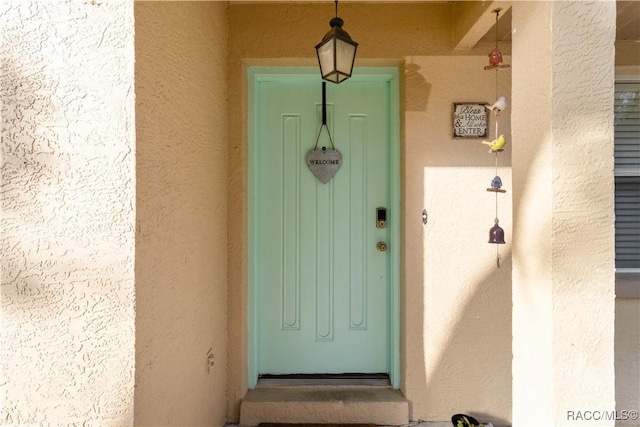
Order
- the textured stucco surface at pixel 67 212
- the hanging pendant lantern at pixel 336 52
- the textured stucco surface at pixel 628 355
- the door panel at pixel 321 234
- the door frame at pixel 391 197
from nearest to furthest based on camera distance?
the textured stucco surface at pixel 67 212 → the hanging pendant lantern at pixel 336 52 → the textured stucco surface at pixel 628 355 → the door frame at pixel 391 197 → the door panel at pixel 321 234

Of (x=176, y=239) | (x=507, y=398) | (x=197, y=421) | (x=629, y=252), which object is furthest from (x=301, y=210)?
(x=629, y=252)

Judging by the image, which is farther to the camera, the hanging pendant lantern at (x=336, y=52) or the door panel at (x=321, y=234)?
the door panel at (x=321, y=234)

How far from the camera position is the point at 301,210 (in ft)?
8.23

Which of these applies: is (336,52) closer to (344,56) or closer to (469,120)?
(344,56)

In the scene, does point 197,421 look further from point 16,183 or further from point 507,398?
point 507,398

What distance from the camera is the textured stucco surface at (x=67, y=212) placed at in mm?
1197

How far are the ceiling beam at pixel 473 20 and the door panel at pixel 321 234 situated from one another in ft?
1.86

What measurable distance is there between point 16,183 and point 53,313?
476 millimetres

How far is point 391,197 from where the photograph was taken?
2.45m

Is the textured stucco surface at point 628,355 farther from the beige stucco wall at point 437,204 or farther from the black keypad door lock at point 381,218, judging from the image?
the black keypad door lock at point 381,218

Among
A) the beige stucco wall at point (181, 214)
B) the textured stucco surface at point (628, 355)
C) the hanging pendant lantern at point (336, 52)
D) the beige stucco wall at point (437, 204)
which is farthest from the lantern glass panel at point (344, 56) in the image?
the textured stucco surface at point (628, 355)

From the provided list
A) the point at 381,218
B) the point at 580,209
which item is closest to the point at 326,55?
the point at 381,218

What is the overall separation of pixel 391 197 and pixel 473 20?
3.87 feet

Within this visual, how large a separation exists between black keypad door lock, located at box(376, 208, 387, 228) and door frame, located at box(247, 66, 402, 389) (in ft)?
0.24
